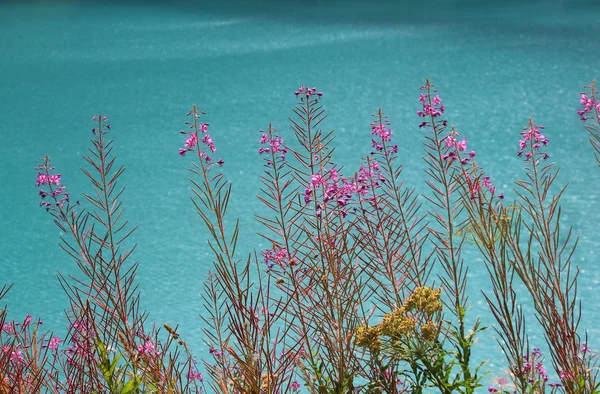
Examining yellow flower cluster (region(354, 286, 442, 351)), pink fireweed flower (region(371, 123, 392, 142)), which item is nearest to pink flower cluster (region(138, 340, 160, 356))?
yellow flower cluster (region(354, 286, 442, 351))

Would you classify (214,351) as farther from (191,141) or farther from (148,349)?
(191,141)

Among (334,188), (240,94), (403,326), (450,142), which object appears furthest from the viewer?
(240,94)

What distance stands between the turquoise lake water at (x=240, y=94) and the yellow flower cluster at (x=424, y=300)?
→ 3.11 m

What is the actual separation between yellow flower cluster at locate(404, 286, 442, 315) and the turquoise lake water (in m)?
3.11

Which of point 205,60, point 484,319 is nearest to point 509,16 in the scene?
point 205,60

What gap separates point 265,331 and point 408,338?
0.22 m

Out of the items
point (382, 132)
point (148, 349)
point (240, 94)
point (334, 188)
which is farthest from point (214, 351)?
point (240, 94)

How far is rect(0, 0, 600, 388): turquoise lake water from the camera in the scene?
557cm

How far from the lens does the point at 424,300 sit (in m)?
1.14

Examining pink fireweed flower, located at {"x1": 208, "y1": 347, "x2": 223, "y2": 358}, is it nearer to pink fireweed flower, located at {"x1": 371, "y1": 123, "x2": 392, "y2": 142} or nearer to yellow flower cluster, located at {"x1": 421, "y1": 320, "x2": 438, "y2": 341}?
yellow flower cluster, located at {"x1": 421, "y1": 320, "x2": 438, "y2": 341}

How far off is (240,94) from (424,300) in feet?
27.2

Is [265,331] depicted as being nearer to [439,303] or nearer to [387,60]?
[439,303]

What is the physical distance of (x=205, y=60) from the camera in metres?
10.8

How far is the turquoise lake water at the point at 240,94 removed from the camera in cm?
557
